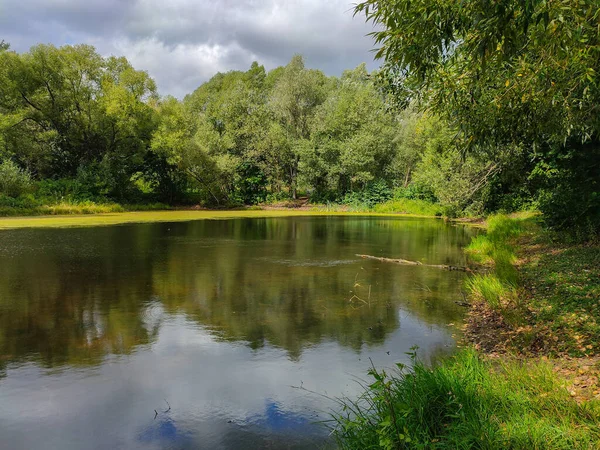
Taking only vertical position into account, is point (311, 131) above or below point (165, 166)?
above

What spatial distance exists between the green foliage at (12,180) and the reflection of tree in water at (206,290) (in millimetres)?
12303

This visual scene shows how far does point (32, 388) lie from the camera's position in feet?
17.7

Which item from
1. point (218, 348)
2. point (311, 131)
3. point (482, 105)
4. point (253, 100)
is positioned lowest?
point (218, 348)

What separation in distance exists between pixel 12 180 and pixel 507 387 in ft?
110

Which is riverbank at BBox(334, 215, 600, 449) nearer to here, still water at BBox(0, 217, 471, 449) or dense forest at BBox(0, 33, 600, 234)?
still water at BBox(0, 217, 471, 449)

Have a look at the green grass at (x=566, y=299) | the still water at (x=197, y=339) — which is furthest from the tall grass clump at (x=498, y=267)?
the still water at (x=197, y=339)

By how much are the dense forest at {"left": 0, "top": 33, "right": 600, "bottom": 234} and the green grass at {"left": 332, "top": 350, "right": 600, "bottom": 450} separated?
15227 millimetres

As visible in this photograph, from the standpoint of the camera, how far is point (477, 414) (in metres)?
3.52

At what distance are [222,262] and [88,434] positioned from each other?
32.6 feet

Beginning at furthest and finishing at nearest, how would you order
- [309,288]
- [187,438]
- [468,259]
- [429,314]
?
Result: [468,259]
[309,288]
[429,314]
[187,438]

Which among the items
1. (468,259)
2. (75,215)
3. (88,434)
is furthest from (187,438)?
(75,215)

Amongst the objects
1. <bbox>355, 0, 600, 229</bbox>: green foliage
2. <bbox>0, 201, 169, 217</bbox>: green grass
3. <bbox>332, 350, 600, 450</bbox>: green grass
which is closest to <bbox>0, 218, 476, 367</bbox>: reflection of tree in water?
<bbox>332, 350, 600, 450</bbox>: green grass

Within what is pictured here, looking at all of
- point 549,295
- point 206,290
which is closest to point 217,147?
point 206,290

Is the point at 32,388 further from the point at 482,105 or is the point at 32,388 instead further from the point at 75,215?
the point at 75,215
